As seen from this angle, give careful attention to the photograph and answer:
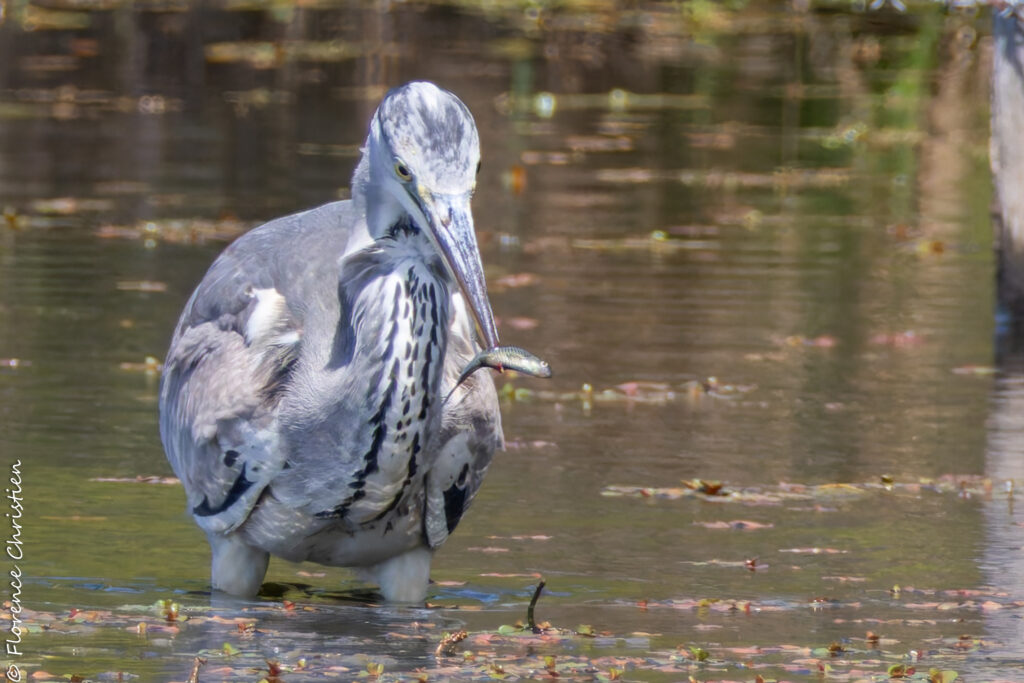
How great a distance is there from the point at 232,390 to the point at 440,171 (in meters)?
1.25

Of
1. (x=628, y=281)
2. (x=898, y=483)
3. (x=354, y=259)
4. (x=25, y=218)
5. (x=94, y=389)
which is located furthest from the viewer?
(x=25, y=218)

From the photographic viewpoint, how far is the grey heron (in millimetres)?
5734

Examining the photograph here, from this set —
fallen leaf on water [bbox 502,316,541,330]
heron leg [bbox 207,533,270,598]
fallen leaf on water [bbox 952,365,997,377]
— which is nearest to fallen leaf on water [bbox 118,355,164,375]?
fallen leaf on water [bbox 502,316,541,330]

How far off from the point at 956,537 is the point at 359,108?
47.2 ft

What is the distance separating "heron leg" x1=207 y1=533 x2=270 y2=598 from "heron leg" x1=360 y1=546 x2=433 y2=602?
0.39 metres

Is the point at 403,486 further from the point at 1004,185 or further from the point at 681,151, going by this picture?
the point at 681,151

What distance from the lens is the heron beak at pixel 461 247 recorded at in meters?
5.48

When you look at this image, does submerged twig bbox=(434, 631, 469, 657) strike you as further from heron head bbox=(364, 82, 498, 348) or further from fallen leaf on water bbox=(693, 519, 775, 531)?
fallen leaf on water bbox=(693, 519, 775, 531)

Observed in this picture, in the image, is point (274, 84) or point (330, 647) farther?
point (274, 84)

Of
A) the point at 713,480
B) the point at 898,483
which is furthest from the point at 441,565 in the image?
the point at 898,483

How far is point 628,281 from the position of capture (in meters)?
12.8

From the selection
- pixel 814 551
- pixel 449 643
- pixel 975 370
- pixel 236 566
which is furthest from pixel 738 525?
pixel 975 370

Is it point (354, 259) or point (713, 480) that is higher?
point (354, 259)

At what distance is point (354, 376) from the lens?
19.8ft
